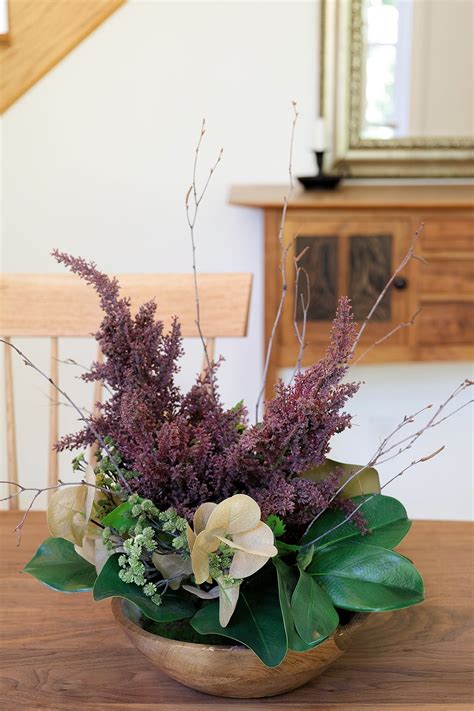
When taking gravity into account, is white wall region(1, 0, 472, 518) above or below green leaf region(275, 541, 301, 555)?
above

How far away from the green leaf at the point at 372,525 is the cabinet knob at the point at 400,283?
5.30 ft

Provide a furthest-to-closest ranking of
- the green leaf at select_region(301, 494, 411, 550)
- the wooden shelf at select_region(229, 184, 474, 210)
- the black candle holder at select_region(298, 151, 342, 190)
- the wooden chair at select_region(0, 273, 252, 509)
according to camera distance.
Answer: the black candle holder at select_region(298, 151, 342, 190), the wooden shelf at select_region(229, 184, 474, 210), the wooden chair at select_region(0, 273, 252, 509), the green leaf at select_region(301, 494, 411, 550)

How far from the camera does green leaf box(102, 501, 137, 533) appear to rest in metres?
0.63

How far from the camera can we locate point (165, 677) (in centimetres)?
71

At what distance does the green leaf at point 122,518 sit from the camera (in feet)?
2.08

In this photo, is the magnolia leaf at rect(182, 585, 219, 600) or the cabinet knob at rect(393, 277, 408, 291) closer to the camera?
the magnolia leaf at rect(182, 585, 219, 600)

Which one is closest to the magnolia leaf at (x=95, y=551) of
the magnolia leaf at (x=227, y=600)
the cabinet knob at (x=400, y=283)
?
the magnolia leaf at (x=227, y=600)

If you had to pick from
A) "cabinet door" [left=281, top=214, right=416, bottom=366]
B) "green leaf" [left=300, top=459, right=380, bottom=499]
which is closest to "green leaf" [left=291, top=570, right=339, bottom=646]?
"green leaf" [left=300, top=459, right=380, bottom=499]

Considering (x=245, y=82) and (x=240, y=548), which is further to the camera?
(x=245, y=82)

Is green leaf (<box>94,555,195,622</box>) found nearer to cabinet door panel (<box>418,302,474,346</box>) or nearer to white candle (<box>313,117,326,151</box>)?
cabinet door panel (<box>418,302,474,346</box>)

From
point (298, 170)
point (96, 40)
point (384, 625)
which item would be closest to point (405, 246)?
point (298, 170)

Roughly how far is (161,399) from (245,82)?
2.11m

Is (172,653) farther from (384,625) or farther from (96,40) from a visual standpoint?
(96,40)

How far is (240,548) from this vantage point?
60cm
